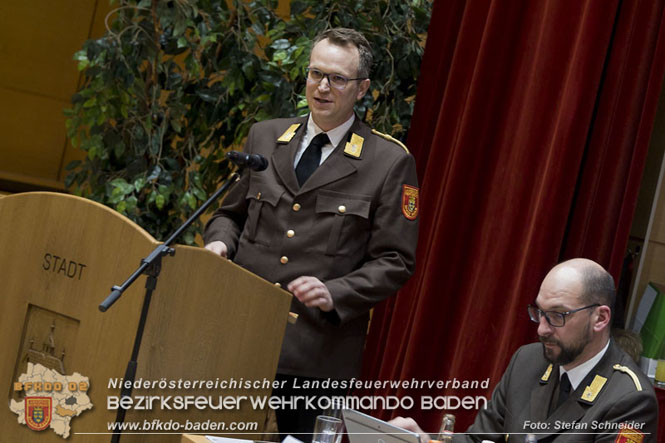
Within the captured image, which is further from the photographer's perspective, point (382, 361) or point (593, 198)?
point (382, 361)

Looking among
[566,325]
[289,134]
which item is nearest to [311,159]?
[289,134]

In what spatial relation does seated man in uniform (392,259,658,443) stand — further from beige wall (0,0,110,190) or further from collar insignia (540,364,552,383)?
beige wall (0,0,110,190)

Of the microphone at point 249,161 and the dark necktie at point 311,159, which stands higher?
the dark necktie at point 311,159

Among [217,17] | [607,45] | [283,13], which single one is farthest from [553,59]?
[283,13]

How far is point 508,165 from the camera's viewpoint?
2857mm

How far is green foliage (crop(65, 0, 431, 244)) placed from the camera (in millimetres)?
3295

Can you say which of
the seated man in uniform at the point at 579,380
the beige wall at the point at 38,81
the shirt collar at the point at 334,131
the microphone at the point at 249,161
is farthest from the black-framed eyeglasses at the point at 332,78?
the beige wall at the point at 38,81

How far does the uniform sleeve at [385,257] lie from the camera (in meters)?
1.97

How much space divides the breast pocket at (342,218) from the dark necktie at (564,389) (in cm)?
59

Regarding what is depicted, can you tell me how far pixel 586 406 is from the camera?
190cm

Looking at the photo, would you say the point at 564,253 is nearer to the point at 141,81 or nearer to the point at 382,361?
the point at 382,361

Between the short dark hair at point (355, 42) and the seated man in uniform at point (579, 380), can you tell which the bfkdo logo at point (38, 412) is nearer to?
the seated man in uniform at point (579, 380)

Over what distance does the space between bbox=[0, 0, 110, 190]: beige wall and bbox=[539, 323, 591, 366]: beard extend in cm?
349

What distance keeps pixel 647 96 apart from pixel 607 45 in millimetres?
219
